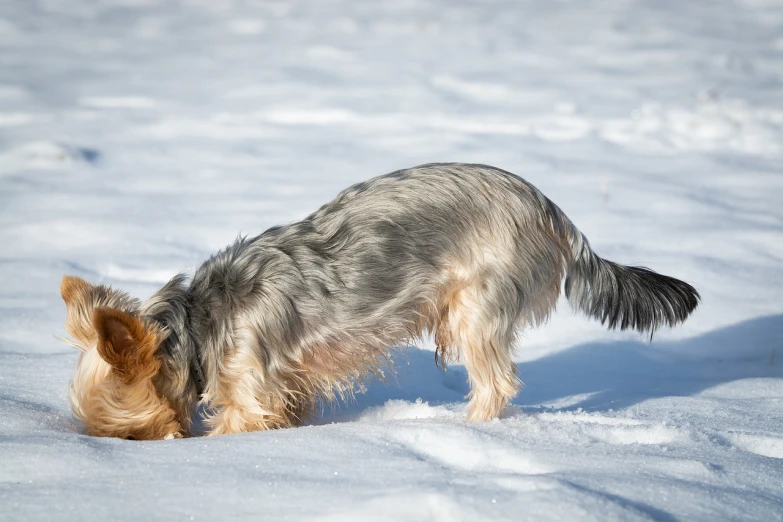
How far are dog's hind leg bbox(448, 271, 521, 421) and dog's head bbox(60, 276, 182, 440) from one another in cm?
115

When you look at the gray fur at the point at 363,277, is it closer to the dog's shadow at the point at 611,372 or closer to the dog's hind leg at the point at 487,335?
the dog's hind leg at the point at 487,335

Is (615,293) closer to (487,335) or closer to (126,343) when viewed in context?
(487,335)

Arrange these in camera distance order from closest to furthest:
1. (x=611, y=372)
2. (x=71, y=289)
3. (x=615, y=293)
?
(x=71, y=289) → (x=615, y=293) → (x=611, y=372)

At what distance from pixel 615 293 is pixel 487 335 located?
0.64 m

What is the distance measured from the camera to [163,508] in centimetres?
219

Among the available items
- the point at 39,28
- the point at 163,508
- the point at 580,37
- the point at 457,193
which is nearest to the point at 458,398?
the point at 457,193

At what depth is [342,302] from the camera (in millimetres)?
3287

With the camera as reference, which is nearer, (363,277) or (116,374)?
(116,374)

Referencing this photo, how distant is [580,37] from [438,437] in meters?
10.0

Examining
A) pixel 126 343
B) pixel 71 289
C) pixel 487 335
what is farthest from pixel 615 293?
pixel 71 289

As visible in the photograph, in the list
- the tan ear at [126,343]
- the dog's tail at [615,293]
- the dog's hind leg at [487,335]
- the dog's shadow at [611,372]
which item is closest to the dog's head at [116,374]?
the tan ear at [126,343]

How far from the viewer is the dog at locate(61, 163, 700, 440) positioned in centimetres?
319

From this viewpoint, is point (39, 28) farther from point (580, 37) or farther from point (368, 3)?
point (580, 37)

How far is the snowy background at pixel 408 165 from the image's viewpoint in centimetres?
236
